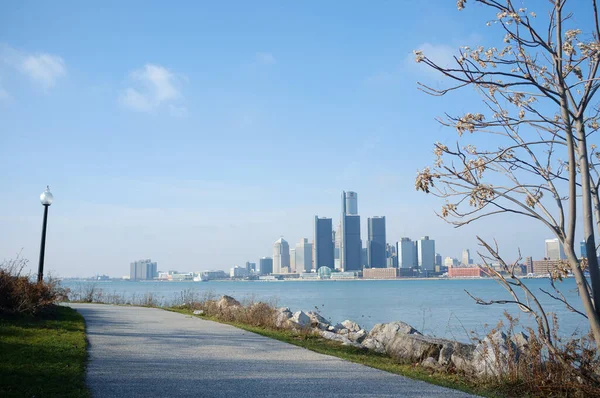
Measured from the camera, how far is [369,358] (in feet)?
33.4

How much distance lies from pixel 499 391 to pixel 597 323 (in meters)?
1.86

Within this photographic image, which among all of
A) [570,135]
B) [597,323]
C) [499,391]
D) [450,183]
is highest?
[570,135]

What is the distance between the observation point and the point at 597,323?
6012mm

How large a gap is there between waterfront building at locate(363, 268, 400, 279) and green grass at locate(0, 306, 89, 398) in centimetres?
11558

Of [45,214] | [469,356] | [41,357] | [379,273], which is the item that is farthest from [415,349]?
[379,273]

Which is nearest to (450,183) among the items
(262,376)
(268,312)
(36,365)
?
(262,376)

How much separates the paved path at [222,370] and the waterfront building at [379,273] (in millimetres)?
115287

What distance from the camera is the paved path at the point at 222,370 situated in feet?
21.3

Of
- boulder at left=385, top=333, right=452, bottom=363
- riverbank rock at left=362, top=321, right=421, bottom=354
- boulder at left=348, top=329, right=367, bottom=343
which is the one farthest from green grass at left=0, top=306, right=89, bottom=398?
boulder at left=348, top=329, right=367, bottom=343

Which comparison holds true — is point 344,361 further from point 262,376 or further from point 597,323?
point 597,323

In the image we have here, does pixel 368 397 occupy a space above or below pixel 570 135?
below

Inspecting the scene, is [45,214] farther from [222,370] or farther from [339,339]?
[222,370]

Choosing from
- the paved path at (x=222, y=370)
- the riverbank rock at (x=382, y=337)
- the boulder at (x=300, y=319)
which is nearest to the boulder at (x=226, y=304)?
the boulder at (x=300, y=319)

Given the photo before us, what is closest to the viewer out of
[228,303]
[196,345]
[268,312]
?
[196,345]
